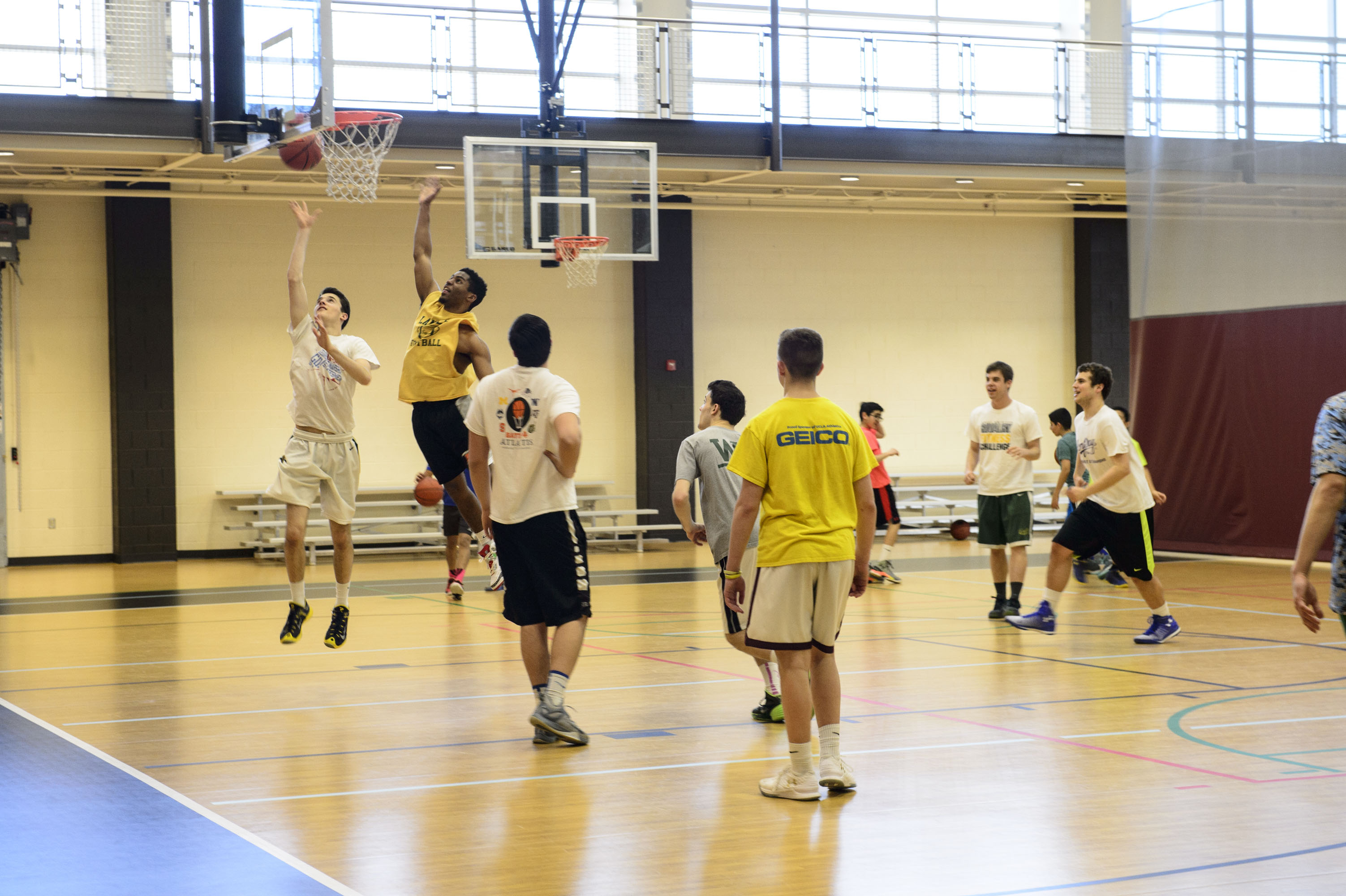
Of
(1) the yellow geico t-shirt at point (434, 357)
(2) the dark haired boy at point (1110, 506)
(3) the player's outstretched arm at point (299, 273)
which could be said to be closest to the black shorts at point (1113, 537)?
(2) the dark haired boy at point (1110, 506)

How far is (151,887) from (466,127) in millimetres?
11694

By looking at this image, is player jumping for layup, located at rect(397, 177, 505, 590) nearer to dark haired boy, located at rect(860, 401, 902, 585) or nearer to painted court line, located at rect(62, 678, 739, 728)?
painted court line, located at rect(62, 678, 739, 728)

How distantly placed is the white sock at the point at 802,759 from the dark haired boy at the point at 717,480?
3.33ft

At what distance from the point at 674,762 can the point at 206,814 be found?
1807mm

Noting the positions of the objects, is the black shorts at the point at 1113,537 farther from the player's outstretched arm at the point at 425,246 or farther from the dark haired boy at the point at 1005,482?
the player's outstretched arm at the point at 425,246

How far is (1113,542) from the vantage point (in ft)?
29.5

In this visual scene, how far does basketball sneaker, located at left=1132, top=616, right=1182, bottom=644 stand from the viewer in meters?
8.97

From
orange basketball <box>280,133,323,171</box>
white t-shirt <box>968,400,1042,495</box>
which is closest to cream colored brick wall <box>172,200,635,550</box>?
orange basketball <box>280,133,323,171</box>

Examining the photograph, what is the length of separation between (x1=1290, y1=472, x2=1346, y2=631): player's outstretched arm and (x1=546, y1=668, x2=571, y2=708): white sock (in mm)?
2899

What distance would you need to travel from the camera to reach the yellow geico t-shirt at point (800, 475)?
4973mm

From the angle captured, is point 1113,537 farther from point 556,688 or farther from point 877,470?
point 556,688

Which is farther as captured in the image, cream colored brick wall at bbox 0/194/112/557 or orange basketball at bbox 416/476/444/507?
cream colored brick wall at bbox 0/194/112/557

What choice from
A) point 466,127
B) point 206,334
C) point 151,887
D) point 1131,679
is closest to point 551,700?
point 151,887

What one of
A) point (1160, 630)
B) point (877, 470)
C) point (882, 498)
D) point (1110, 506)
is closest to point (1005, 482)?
point (1110, 506)
